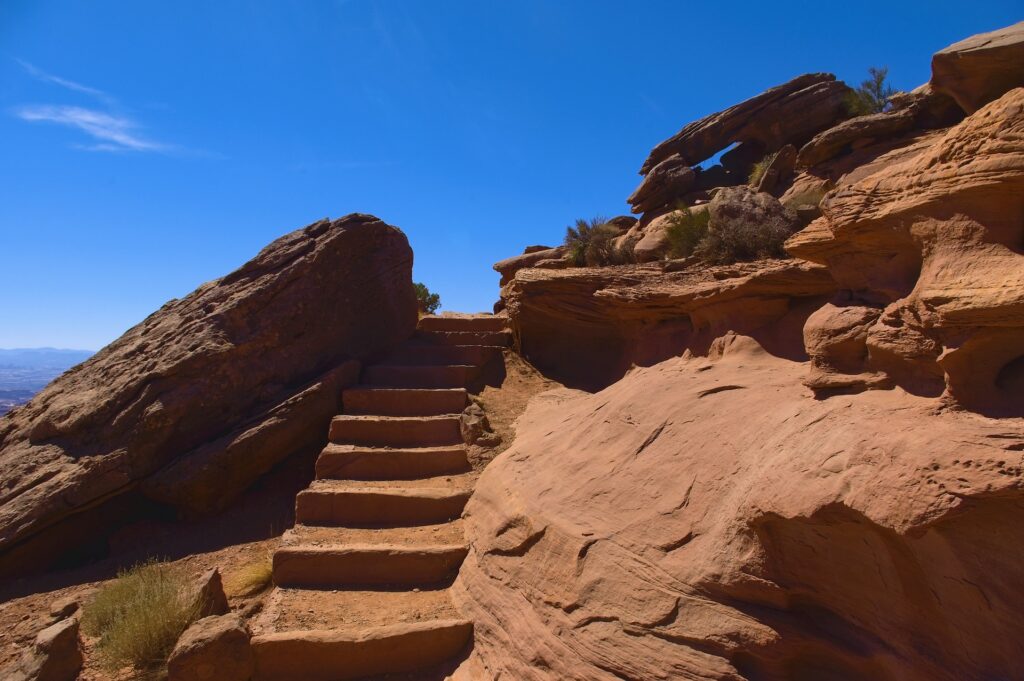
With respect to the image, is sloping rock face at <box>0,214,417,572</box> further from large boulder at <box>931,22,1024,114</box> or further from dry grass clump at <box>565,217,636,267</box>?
large boulder at <box>931,22,1024,114</box>

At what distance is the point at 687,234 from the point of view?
721 cm

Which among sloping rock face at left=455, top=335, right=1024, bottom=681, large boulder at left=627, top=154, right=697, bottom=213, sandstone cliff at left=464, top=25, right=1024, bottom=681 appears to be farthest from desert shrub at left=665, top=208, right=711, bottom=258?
large boulder at left=627, top=154, right=697, bottom=213

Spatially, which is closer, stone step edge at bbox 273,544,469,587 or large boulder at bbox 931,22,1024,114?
large boulder at bbox 931,22,1024,114

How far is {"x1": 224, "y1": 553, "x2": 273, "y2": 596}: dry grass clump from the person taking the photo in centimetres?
528

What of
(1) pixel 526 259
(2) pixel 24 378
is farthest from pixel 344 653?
(2) pixel 24 378

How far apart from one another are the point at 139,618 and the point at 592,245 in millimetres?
7314

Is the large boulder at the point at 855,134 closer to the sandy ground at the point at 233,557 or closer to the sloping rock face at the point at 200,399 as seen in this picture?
the sandy ground at the point at 233,557

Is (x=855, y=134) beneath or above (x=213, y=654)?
above

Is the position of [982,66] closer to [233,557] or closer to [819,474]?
[819,474]

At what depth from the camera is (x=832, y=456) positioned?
298 cm

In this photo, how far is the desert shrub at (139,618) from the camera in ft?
14.7

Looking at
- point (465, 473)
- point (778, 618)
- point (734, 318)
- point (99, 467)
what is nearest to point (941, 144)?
point (734, 318)

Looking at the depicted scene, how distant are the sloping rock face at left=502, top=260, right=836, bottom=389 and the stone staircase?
4.51 feet

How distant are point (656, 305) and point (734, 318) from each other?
1.24 metres
